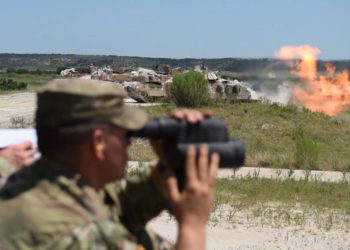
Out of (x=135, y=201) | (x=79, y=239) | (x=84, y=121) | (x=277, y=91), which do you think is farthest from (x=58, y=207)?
(x=277, y=91)

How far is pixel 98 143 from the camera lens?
1923mm

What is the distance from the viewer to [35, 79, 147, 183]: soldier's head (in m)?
→ 1.89

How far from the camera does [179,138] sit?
1982mm

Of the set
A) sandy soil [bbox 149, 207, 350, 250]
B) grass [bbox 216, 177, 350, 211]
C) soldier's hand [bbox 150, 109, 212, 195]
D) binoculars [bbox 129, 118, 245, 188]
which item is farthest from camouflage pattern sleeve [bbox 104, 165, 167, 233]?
grass [bbox 216, 177, 350, 211]

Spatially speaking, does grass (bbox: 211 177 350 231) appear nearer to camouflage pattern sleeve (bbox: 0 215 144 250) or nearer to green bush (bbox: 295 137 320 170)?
green bush (bbox: 295 137 320 170)

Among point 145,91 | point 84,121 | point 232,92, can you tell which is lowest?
point 145,91

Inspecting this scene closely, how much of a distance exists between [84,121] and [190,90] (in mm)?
26997

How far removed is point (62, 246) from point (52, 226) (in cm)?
6

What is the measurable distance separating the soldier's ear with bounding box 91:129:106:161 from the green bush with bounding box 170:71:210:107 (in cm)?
2690

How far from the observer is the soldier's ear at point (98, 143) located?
6.28 ft

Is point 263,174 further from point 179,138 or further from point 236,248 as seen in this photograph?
point 179,138

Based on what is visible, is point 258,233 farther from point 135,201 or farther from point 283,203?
point 135,201

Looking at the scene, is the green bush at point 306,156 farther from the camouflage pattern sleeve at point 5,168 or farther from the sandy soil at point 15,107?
the camouflage pattern sleeve at point 5,168

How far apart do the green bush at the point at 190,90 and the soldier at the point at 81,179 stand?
2686 centimetres
